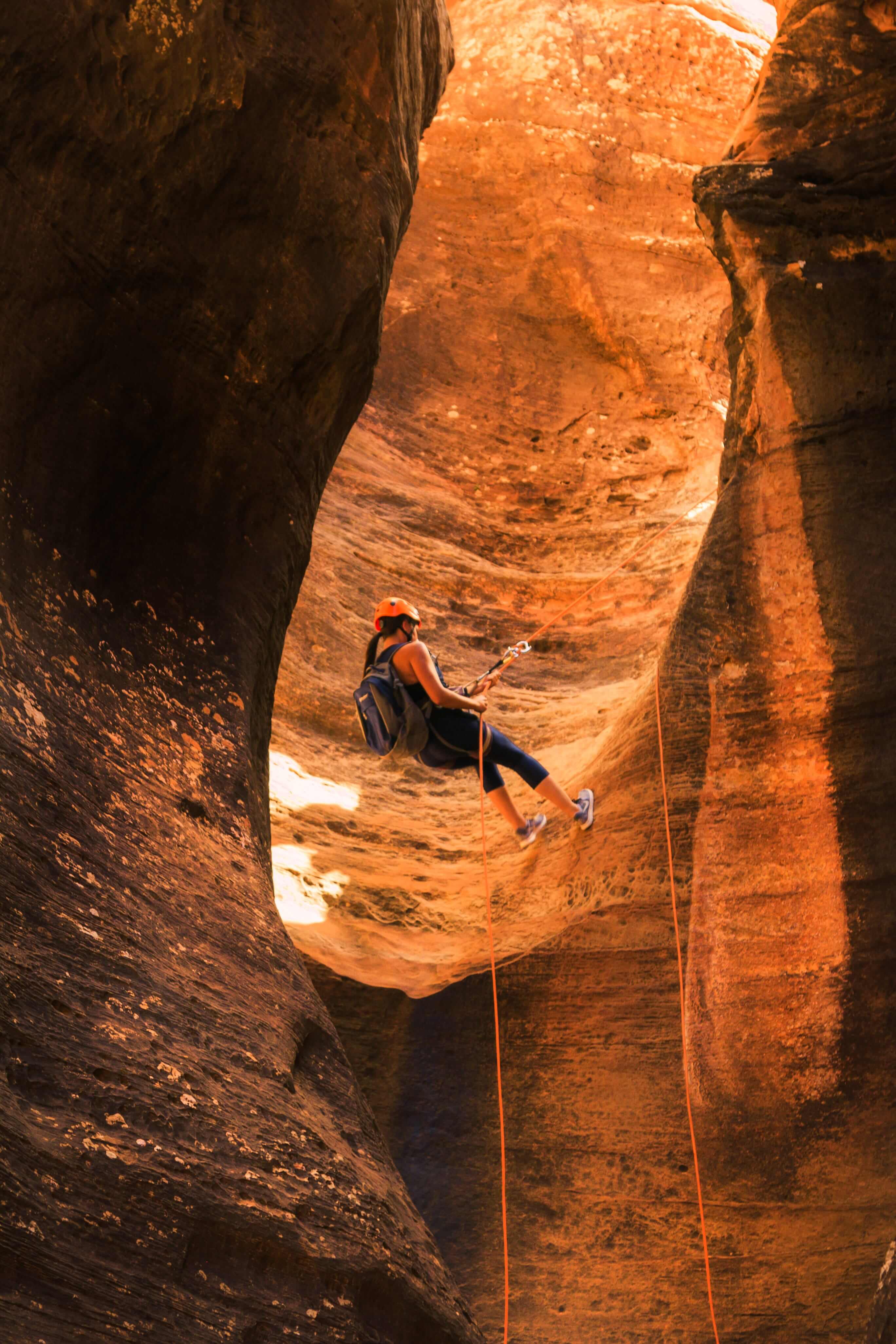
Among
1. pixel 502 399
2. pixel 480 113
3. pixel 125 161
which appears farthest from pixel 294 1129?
pixel 480 113

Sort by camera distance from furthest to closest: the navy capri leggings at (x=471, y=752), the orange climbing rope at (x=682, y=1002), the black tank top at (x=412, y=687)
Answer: the navy capri leggings at (x=471, y=752), the black tank top at (x=412, y=687), the orange climbing rope at (x=682, y=1002)

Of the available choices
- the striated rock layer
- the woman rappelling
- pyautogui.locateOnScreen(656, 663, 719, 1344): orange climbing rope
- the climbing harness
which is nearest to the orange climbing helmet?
the woman rappelling

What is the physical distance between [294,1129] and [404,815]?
200 inches

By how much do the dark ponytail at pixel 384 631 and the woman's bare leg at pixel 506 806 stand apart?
1.02 m

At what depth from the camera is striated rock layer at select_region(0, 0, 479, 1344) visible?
2.48m

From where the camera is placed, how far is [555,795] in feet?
20.6

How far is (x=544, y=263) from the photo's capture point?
13.5m

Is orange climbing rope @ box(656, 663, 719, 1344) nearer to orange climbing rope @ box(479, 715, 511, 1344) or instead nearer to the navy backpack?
orange climbing rope @ box(479, 715, 511, 1344)

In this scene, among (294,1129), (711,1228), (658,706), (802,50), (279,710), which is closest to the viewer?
(294,1129)

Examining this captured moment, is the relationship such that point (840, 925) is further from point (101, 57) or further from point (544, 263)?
point (544, 263)

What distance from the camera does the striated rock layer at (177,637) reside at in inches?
→ 97.5

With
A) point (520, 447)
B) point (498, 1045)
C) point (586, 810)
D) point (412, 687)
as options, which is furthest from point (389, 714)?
point (520, 447)

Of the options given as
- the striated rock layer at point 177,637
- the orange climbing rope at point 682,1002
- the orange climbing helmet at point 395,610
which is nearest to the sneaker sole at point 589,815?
the orange climbing rope at point 682,1002

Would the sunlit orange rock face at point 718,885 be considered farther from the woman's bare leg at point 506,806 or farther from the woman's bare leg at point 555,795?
the woman's bare leg at point 506,806
